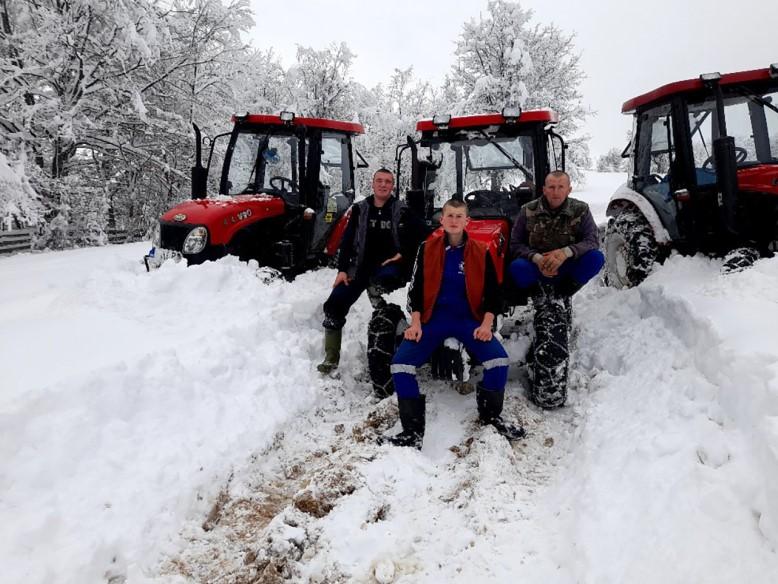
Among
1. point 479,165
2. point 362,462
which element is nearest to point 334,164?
point 479,165

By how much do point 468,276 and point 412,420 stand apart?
107 centimetres

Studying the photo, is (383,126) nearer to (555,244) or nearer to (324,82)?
(324,82)

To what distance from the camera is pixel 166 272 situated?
538 centimetres

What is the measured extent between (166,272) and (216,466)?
285cm

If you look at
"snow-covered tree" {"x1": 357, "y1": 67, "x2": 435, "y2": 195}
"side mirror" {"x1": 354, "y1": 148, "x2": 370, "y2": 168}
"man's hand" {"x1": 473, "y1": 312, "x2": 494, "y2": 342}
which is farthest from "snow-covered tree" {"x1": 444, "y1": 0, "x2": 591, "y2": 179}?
"man's hand" {"x1": 473, "y1": 312, "x2": 494, "y2": 342}

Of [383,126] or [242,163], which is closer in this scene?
[242,163]

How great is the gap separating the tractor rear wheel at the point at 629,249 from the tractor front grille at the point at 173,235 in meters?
4.65

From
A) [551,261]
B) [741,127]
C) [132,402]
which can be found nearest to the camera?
[132,402]

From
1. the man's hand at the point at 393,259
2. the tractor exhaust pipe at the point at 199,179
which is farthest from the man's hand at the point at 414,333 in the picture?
the tractor exhaust pipe at the point at 199,179

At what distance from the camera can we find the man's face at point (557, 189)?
4367 mm

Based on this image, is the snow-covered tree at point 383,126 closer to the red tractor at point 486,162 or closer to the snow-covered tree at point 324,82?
the snow-covered tree at point 324,82

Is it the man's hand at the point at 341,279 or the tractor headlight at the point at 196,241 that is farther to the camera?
the tractor headlight at the point at 196,241

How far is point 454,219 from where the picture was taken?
3834mm

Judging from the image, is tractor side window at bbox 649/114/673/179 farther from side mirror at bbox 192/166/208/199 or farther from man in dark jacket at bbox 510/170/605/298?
side mirror at bbox 192/166/208/199
